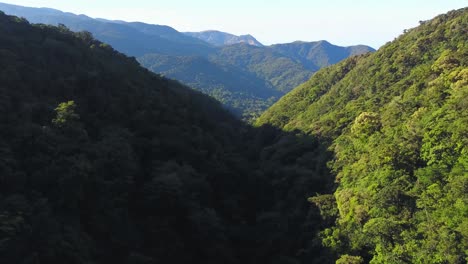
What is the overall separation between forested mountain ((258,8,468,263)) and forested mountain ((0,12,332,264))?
2.81 m

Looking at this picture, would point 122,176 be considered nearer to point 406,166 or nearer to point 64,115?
point 64,115

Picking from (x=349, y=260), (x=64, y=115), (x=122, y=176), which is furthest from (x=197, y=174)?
(x=349, y=260)

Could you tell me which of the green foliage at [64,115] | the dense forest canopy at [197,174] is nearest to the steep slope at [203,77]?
the dense forest canopy at [197,174]

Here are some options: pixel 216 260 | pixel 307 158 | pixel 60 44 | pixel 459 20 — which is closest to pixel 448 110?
pixel 307 158

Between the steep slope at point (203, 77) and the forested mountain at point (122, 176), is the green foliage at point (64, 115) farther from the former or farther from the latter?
the steep slope at point (203, 77)

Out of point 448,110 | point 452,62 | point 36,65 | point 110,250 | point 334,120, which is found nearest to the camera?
point 110,250

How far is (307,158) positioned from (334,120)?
6.74 metres

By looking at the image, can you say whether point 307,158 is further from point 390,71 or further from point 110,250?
point 110,250

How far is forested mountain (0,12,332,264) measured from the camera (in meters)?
20.7

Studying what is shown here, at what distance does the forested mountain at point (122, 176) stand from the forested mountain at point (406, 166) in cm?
281

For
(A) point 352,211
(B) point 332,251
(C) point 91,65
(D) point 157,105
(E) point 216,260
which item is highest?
(C) point 91,65

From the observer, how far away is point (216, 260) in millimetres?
26203

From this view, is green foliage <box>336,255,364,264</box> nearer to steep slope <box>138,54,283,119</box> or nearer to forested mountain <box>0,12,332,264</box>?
forested mountain <box>0,12,332,264</box>

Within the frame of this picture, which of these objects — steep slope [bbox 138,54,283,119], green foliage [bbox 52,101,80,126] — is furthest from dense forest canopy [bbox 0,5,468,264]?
steep slope [bbox 138,54,283,119]
